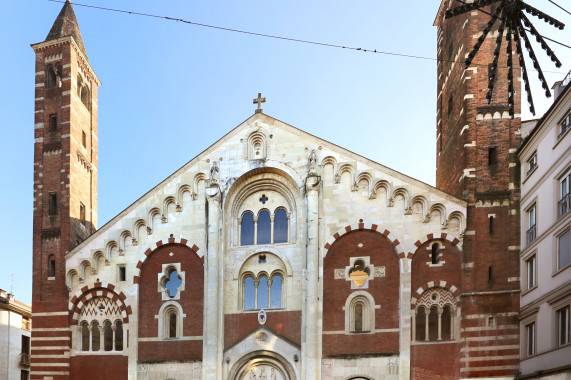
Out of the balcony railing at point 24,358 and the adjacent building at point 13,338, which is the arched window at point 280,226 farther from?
the balcony railing at point 24,358

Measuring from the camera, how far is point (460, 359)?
→ 2609 cm

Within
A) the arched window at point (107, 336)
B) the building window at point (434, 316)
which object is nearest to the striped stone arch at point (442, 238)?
the building window at point (434, 316)

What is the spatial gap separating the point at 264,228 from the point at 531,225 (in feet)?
37.1

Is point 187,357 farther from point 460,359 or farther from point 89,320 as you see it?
point 460,359

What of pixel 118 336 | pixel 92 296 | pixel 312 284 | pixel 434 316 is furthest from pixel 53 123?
pixel 434 316

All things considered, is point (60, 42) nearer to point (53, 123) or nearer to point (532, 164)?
point (53, 123)

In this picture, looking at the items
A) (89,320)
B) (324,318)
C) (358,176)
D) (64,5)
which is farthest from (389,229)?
(64,5)

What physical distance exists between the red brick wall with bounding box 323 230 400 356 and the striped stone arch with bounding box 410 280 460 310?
675mm

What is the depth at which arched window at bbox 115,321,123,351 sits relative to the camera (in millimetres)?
29945

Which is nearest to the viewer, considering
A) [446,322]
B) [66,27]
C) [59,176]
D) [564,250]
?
[564,250]

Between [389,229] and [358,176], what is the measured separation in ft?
8.84

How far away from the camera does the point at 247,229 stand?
1194 inches

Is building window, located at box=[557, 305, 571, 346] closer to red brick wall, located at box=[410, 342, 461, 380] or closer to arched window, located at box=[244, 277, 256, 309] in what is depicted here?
red brick wall, located at box=[410, 342, 461, 380]

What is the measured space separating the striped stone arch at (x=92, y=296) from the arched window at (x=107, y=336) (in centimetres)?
97
